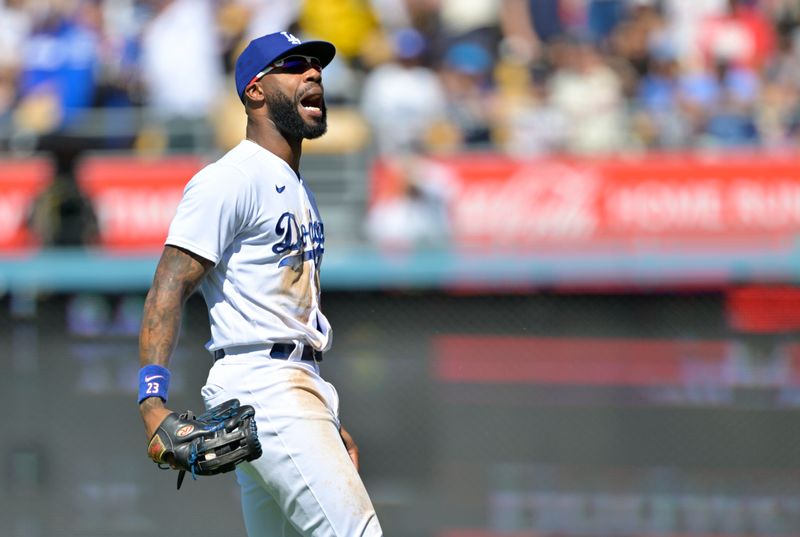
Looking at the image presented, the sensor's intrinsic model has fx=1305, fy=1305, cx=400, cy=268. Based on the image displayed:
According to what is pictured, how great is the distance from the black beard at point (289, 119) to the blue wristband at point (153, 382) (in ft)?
2.61

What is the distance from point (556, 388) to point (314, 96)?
621 cm

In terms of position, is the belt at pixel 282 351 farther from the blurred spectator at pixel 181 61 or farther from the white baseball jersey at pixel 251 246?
the blurred spectator at pixel 181 61

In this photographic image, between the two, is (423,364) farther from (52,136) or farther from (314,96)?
(314,96)

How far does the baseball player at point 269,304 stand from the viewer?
11.2 ft

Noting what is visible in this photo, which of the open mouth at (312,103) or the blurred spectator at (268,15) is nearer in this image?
the open mouth at (312,103)

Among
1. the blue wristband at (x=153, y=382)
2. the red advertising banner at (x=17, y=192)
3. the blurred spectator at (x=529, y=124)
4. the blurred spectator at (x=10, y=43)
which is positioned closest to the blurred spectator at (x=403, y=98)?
the blurred spectator at (x=529, y=124)

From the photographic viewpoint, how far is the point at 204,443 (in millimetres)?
3178

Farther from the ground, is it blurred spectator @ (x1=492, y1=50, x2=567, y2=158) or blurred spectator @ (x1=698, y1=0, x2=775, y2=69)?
blurred spectator @ (x1=698, y1=0, x2=775, y2=69)

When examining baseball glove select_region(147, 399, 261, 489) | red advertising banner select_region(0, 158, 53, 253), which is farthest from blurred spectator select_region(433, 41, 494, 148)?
baseball glove select_region(147, 399, 261, 489)

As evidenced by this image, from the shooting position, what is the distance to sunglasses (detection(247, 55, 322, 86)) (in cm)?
369

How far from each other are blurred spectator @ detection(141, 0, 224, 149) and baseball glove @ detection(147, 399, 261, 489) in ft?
27.5

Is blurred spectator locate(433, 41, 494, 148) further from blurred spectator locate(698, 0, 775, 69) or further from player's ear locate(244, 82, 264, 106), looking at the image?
player's ear locate(244, 82, 264, 106)

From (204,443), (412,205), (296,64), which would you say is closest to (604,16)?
(412,205)

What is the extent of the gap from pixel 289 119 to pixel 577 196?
23.3 feet
